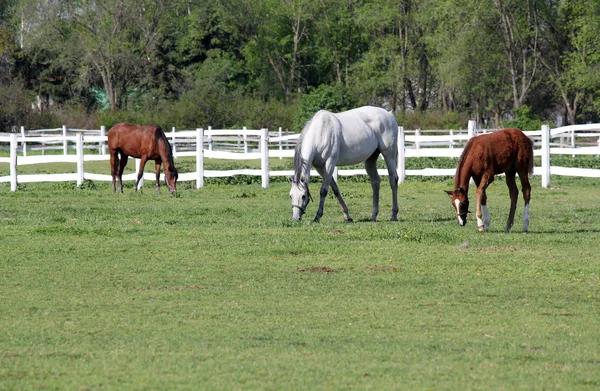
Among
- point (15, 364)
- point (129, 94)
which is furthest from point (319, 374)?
point (129, 94)

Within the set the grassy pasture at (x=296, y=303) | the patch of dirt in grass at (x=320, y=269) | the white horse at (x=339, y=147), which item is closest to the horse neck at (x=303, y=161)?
the white horse at (x=339, y=147)

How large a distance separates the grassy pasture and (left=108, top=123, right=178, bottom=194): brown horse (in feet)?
19.2

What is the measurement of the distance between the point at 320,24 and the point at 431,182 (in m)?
48.1

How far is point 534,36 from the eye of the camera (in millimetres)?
63969

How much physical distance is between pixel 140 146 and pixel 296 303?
14.5 metres

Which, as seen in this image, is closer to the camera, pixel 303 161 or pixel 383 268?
pixel 383 268

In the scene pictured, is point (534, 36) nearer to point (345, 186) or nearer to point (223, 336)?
point (345, 186)

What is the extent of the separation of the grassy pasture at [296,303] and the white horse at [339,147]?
561mm

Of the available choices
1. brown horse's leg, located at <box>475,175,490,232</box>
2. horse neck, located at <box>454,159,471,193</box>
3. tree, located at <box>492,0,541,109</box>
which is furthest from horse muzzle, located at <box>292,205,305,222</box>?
tree, located at <box>492,0,541,109</box>

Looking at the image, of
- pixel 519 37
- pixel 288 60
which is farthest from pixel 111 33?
pixel 519 37

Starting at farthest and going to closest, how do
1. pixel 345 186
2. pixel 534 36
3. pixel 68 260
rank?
pixel 534 36
pixel 345 186
pixel 68 260

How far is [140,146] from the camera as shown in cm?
2278

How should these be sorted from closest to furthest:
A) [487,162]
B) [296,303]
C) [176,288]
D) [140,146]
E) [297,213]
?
[296,303] < [176,288] < [487,162] < [297,213] < [140,146]

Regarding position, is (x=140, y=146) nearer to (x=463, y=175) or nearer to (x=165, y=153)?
(x=165, y=153)
